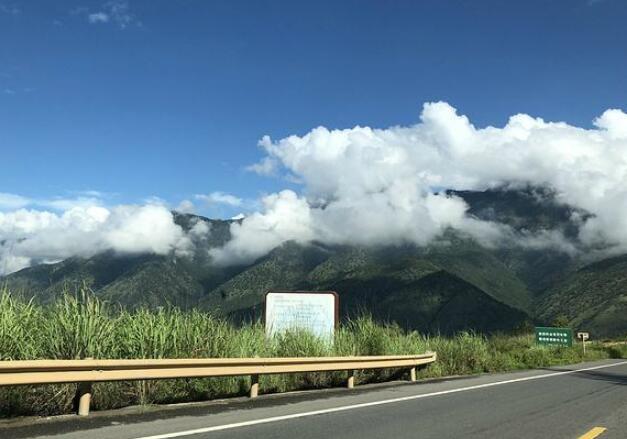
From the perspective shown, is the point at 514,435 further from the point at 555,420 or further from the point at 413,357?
the point at 413,357

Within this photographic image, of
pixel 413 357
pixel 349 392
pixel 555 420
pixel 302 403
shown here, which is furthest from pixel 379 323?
pixel 555 420

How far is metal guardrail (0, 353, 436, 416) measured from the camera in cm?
741

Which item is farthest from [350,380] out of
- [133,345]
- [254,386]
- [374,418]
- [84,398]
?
[84,398]

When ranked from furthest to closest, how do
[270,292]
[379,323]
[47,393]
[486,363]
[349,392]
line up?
[486,363] → [270,292] → [379,323] → [349,392] → [47,393]

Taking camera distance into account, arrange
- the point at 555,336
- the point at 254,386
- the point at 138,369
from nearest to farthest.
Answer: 1. the point at 138,369
2. the point at 254,386
3. the point at 555,336

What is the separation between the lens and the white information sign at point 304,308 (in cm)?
1884

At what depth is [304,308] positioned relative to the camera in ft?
62.5

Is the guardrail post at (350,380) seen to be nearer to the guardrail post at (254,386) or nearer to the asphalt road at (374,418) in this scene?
the asphalt road at (374,418)

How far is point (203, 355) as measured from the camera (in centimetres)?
1119

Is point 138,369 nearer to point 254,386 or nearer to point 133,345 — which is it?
point 133,345

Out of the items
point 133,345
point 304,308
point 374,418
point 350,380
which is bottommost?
point 374,418

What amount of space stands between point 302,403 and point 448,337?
11600mm

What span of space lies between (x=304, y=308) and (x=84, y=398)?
11.0 meters

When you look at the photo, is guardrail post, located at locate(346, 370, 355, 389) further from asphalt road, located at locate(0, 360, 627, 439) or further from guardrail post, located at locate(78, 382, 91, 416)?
guardrail post, located at locate(78, 382, 91, 416)
